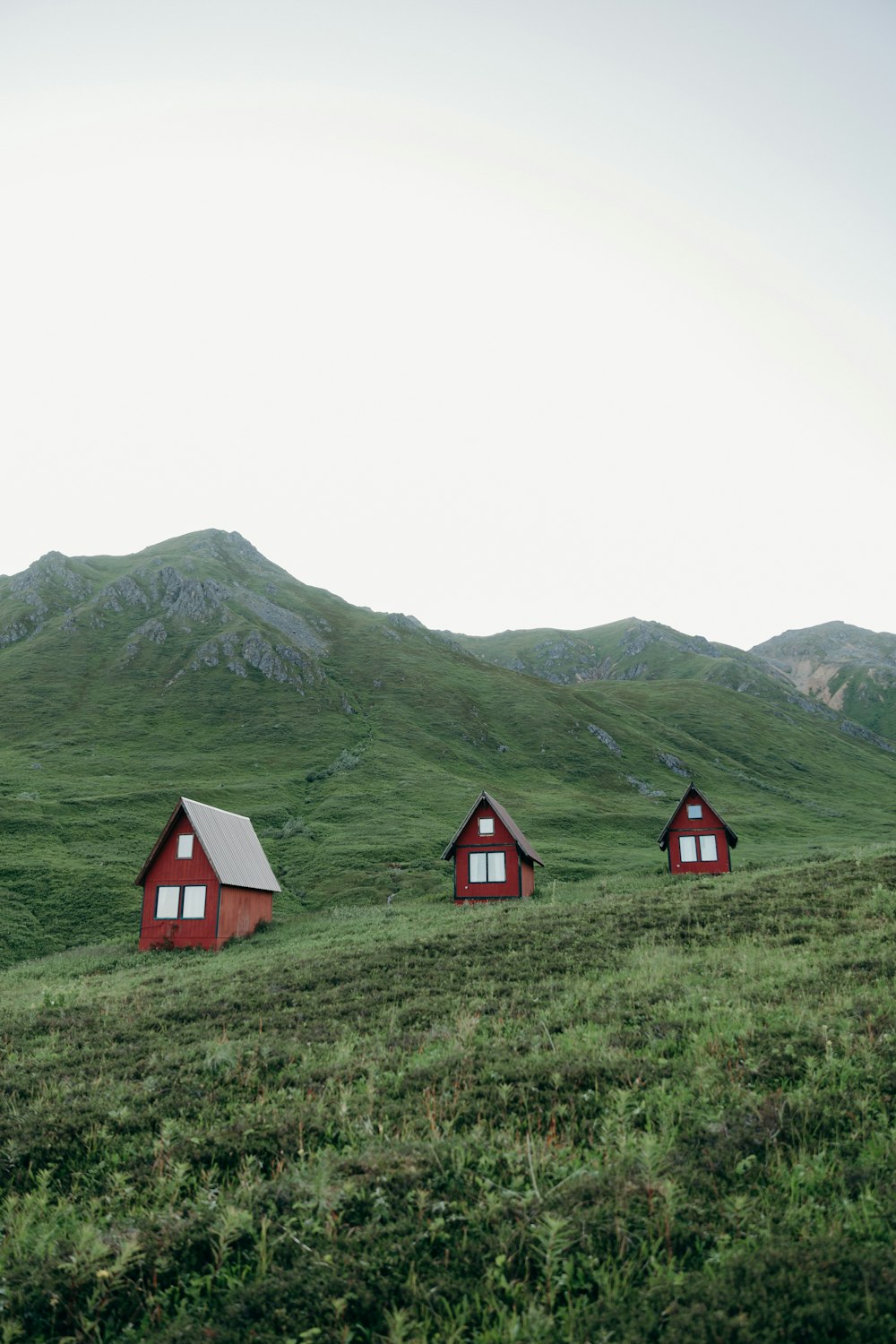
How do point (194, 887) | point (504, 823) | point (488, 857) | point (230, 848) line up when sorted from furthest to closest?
1. point (504, 823)
2. point (488, 857)
3. point (230, 848)
4. point (194, 887)

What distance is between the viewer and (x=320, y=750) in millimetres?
104125

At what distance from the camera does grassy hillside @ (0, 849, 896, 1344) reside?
7.17m

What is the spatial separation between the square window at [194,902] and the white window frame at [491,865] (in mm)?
19083

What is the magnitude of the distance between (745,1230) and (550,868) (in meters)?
52.7

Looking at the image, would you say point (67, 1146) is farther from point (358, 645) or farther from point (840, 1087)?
point (358, 645)

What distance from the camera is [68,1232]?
9211 mm

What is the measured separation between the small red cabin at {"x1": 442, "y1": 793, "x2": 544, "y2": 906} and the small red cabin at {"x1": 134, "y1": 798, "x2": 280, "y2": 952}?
48.7 ft

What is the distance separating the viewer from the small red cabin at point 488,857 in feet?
167

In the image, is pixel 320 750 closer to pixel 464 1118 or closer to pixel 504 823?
pixel 504 823

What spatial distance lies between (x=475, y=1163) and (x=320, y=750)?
96.1 metres

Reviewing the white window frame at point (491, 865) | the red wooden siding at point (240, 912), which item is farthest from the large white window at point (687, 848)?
the red wooden siding at point (240, 912)

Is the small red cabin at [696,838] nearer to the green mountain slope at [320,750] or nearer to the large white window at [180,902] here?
the green mountain slope at [320,750]

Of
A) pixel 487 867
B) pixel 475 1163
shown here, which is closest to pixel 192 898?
pixel 487 867

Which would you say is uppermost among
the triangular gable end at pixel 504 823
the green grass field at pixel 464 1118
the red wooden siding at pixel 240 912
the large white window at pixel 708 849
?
the triangular gable end at pixel 504 823
